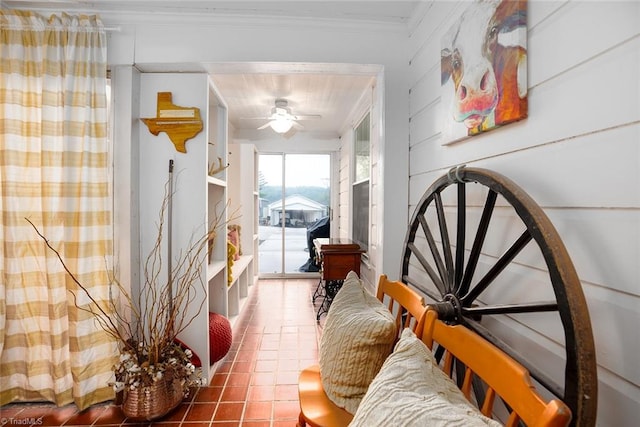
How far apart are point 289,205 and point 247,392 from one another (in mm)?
3475

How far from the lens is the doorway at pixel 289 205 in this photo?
5.33 m

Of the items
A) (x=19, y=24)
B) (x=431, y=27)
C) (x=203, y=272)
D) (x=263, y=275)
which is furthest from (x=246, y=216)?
(x=431, y=27)

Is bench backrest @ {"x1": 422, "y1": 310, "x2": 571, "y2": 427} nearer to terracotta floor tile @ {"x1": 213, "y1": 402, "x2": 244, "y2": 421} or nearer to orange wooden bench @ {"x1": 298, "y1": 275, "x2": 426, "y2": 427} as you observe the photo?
orange wooden bench @ {"x1": 298, "y1": 275, "x2": 426, "y2": 427}

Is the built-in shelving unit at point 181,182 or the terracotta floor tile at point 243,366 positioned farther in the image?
the terracotta floor tile at point 243,366

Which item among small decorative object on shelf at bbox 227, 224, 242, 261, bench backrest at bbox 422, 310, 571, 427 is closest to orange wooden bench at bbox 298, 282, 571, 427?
bench backrest at bbox 422, 310, 571, 427

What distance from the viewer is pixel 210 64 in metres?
1.99

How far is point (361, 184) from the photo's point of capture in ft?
11.7

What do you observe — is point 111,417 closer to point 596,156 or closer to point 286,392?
point 286,392

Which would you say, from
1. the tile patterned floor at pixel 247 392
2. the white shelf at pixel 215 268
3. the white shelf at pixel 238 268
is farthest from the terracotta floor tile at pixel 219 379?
the white shelf at pixel 238 268

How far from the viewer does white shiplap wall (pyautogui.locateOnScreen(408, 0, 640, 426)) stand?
692mm

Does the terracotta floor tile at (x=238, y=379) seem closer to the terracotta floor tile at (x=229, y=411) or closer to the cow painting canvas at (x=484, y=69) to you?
the terracotta floor tile at (x=229, y=411)

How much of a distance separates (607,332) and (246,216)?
3942mm

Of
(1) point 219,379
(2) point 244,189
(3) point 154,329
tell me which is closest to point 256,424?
(1) point 219,379

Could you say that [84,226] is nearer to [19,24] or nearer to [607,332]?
[19,24]
